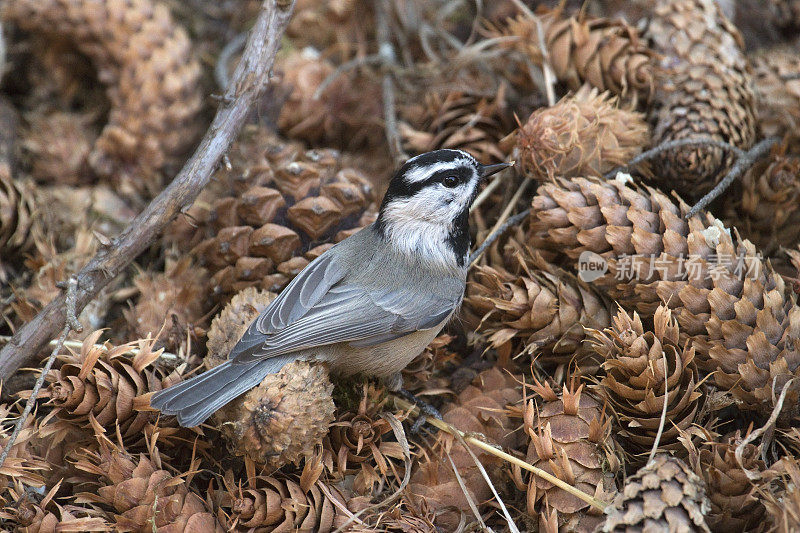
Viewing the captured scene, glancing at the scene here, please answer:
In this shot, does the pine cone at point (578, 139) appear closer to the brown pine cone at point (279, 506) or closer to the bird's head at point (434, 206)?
the bird's head at point (434, 206)

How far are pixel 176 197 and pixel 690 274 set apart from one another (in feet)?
3.97

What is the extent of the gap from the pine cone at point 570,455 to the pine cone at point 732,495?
0.18 m

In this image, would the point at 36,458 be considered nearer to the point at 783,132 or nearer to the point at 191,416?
the point at 191,416

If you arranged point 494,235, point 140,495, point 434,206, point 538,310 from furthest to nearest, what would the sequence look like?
point 434,206
point 494,235
point 538,310
point 140,495

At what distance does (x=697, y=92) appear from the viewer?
1838 mm

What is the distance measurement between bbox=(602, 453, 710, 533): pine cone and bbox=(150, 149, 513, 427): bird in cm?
65

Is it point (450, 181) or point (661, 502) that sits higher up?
point (450, 181)

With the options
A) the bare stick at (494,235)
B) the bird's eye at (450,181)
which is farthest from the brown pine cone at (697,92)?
the bird's eye at (450,181)

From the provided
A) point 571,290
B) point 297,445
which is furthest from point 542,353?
point 297,445

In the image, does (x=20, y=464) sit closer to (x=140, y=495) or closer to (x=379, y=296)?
(x=140, y=495)

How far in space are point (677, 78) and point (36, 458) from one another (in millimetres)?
Result: 1853

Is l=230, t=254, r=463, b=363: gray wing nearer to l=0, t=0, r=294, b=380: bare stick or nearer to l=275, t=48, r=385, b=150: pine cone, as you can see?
l=0, t=0, r=294, b=380: bare stick

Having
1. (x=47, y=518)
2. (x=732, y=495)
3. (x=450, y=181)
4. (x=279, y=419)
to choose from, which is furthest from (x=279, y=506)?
(x=450, y=181)

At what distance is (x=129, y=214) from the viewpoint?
2129 millimetres
